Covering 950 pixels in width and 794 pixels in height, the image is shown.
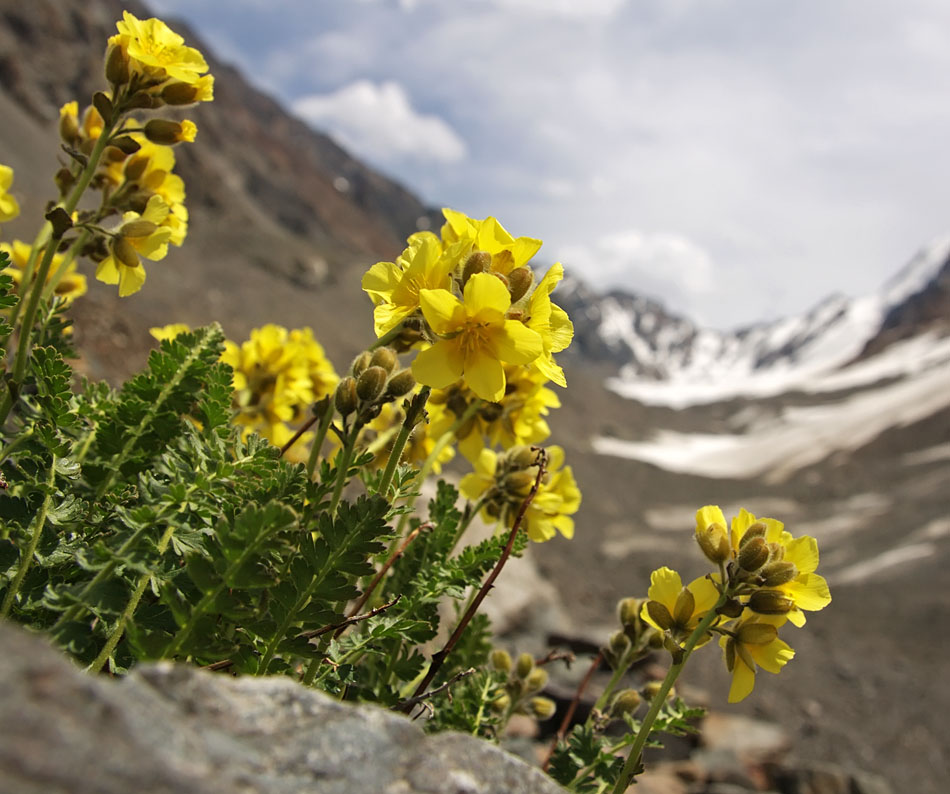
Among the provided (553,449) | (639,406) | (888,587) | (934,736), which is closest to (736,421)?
(639,406)

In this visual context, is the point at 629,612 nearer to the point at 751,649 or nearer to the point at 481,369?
the point at 751,649

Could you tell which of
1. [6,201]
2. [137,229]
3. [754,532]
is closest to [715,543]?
[754,532]

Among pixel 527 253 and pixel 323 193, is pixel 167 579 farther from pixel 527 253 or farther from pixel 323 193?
pixel 323 193

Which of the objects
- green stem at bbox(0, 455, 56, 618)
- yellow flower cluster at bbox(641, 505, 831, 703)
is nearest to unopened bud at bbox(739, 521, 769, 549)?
yellow flower cluster at bbox(641, 505, 831, 703)

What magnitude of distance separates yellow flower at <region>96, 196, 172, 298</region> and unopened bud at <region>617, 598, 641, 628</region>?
5.08 feet

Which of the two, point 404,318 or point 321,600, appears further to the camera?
point 404,318

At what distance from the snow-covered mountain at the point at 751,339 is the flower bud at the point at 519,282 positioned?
68.1 m

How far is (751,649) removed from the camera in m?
1.44

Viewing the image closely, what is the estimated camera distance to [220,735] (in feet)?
2.57

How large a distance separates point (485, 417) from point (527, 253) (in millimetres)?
624

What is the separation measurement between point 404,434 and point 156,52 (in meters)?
1.21

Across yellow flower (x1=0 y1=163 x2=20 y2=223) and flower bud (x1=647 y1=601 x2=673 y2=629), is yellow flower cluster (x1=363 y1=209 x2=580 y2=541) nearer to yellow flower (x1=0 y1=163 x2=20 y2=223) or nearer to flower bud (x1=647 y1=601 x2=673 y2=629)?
flower bud (x1=647 y1=601 x2=673 y2=629)

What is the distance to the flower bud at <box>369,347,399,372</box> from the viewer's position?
1.44 m

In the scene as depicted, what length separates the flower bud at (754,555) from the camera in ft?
4.37
